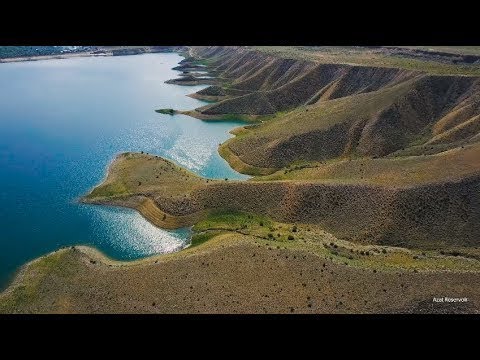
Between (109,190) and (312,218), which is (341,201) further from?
(109,190)

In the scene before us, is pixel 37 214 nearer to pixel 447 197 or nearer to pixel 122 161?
pixel 122 161

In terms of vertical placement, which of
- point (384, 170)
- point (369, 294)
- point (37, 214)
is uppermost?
point (384, 170)

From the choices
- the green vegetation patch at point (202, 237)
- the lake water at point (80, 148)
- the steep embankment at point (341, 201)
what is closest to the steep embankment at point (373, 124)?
the lake water at point (80, 148)

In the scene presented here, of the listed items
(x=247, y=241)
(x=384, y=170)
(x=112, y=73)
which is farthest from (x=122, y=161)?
(x=112, y=73)

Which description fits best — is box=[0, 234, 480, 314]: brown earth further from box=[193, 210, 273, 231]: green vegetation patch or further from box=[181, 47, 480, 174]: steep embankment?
box=[181, 47, 480, 174]: steep embankment

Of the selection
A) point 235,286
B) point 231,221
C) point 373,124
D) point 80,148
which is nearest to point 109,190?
point 231,221

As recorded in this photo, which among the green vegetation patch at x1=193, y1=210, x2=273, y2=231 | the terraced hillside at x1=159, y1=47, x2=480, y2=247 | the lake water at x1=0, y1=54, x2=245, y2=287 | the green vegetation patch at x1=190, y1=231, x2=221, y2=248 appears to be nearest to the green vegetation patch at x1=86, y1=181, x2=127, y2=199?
the lake water at x1=0, y1=54, x2=245, y2=287
